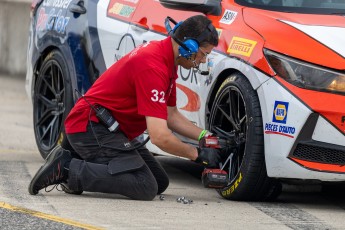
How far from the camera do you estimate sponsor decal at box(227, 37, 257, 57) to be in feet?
25.3

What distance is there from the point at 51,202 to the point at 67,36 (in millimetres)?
2354

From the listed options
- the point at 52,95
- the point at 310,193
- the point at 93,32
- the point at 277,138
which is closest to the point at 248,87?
the point at 277,138

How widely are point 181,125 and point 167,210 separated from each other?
0.77 metres

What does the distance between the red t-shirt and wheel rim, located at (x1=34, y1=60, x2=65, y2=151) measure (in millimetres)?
1552

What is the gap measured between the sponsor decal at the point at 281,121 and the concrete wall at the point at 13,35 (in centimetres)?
1017

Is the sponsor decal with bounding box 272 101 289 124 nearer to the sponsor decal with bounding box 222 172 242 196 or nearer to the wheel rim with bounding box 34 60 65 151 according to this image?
the sponsor decal with bounding box 222 172 242 196

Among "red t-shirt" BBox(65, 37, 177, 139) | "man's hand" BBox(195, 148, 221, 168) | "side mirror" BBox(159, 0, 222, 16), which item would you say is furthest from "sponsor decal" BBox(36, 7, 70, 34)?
"man's hand" BBox(195, 148, 221, 168)

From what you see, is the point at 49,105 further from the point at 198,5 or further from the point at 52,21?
the point at 198,5

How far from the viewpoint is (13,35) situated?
17422mm

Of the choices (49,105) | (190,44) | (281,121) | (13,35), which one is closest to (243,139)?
(281,121)

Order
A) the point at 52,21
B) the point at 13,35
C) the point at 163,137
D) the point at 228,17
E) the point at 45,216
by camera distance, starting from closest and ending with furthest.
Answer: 1. the point at 45,216
2. the point at 163,137
3. the point at 228,17
4. the point at 52,21
5. the point at 13,35

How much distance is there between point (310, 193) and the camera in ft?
28.6

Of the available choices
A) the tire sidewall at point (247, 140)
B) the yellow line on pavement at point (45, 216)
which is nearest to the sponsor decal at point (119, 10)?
the tire sidewall at point (247, 140)

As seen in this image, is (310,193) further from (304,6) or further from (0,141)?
(0,141)
